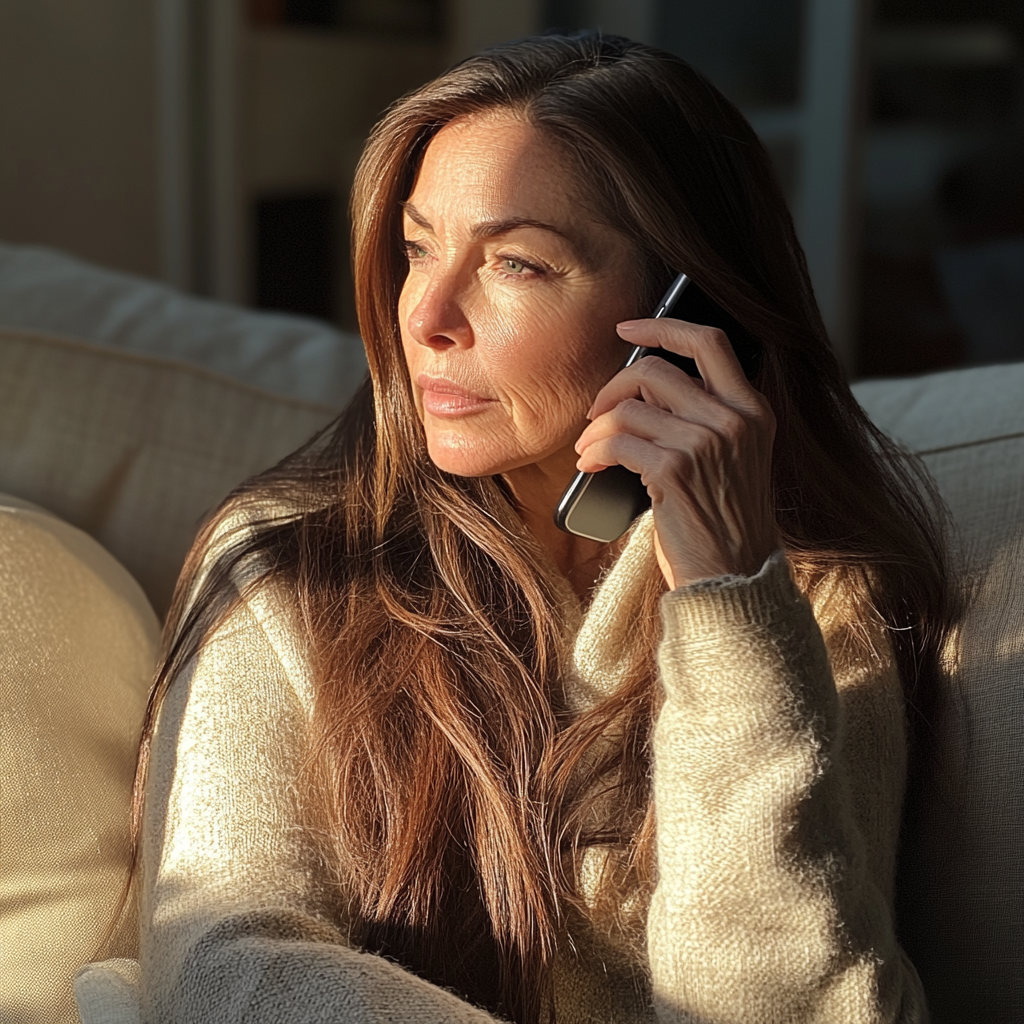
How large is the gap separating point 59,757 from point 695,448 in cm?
54

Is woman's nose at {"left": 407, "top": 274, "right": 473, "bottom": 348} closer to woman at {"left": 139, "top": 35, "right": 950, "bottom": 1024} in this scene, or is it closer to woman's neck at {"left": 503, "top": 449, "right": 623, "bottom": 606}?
woman at {"left": 139, "top": 35, "right": 950, "bottom": 1024}

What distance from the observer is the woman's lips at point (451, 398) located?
3.18 ft

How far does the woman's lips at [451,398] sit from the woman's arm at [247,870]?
0.20m

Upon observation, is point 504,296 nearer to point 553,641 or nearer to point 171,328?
point 553,641

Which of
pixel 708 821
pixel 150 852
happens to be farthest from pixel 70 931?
pixel 708 821

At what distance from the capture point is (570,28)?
275 cm

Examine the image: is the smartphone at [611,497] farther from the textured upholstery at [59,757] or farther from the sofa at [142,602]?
the textured upholstery at [59,757]

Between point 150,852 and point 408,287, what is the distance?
0.46 m

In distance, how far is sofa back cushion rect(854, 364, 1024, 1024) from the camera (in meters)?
1.00

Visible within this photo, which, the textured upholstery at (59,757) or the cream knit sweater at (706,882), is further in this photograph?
the textured upholstery at (59,757)

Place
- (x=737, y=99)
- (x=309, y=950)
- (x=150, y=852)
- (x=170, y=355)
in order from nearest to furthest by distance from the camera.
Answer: (x=309, y=950)
(x=150, y=852)
(x=170, y=355)
(x=737, y=99)

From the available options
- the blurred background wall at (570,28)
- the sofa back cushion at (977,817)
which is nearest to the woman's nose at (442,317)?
the sofa back cushion at (977,817)

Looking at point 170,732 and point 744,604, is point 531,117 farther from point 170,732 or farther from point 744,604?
point 170,732

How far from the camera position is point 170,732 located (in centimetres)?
97
